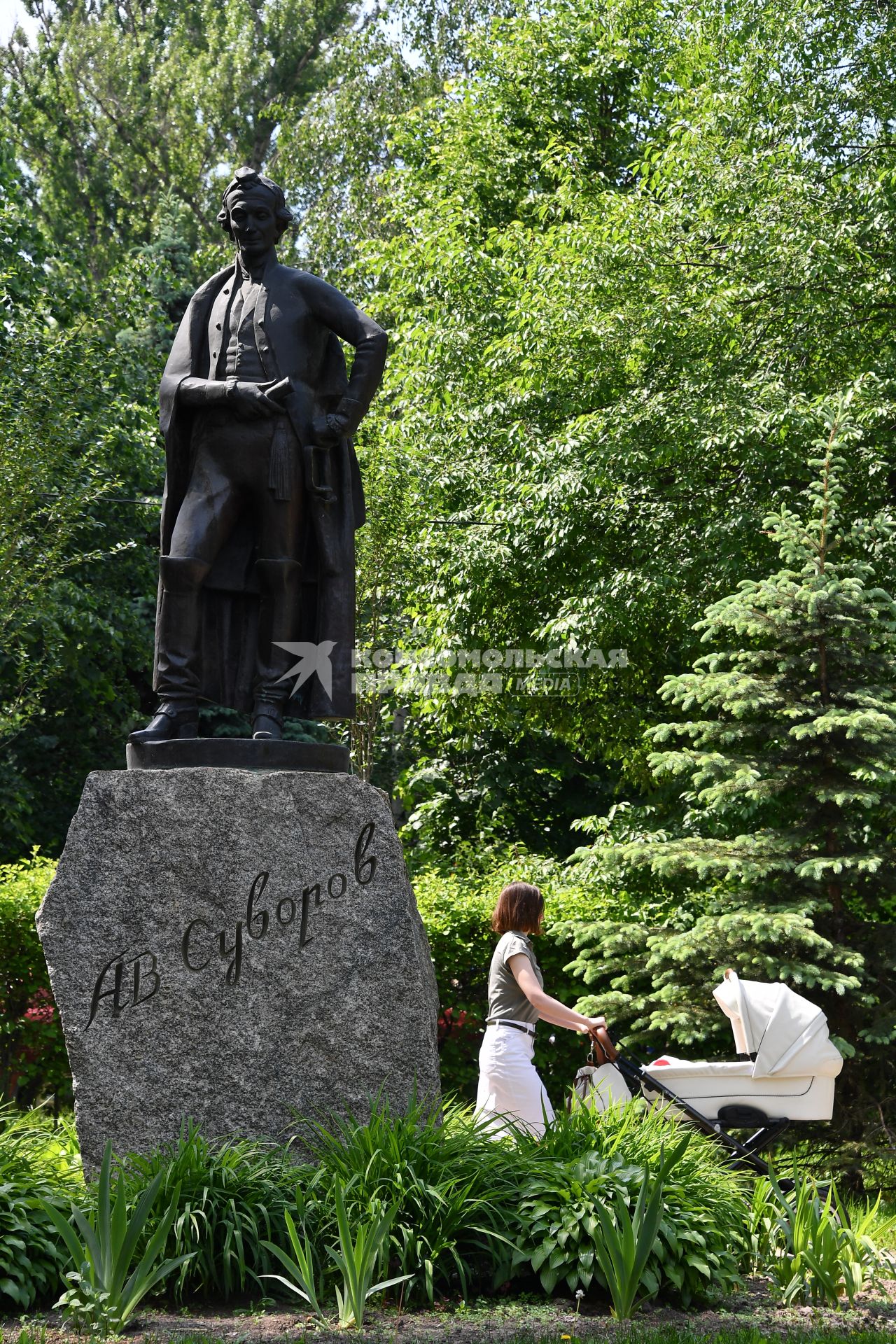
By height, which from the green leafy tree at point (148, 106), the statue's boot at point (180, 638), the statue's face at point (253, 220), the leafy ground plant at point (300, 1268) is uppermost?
the green leafy tree at point (148, 106)

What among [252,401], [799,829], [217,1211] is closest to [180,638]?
[252,401]

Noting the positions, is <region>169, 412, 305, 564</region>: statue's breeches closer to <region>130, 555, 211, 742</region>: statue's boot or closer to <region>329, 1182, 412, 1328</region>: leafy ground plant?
<region>130, 555, 211, 742</region>: statue's boot

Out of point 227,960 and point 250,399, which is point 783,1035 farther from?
point 250,399

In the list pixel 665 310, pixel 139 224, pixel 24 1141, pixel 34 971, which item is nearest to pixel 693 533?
pixel 665 310

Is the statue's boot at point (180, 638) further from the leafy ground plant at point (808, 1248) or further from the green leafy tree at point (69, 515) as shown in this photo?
the green leafy tree at point (69, 515)

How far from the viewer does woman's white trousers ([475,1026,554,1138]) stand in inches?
238

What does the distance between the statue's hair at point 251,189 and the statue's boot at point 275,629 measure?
1.44m

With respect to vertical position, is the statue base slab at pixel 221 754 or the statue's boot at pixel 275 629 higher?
the statue's boot at pixel 275 629

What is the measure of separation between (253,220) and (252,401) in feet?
2.74

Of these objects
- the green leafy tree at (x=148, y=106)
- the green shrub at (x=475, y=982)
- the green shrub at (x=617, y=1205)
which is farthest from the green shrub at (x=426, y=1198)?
the green leafy tree at (x=148, y=106)

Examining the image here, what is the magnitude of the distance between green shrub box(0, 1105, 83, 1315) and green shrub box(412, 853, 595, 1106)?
4.42 meters

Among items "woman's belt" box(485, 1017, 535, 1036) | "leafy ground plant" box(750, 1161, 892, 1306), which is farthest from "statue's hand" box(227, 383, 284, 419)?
"leafy ground plant" box(750, 1161, 892, 1306)

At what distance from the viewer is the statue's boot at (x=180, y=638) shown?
576cm

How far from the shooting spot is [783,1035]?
6398 mm
